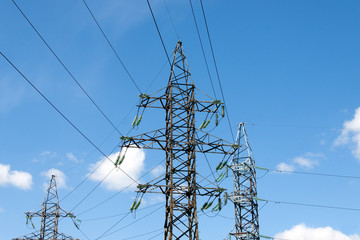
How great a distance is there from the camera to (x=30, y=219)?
48906 millimetres

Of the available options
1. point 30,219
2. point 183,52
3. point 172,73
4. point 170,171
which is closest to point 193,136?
point 170,171

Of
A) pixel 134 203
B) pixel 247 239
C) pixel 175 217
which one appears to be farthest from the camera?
pixel 247 239

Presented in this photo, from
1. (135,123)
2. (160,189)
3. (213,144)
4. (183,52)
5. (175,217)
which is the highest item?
(183,52)

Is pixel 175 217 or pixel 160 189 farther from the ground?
pixel 160 189

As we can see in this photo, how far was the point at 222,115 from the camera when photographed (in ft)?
77.0

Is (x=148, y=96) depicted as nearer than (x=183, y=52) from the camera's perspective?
Yes

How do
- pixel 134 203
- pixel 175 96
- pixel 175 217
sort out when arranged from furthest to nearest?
pixel 175 96, pixel 134 203, pixel 175 217

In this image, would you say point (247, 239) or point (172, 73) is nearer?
point (172, 73)

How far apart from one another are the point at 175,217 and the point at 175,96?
6776 millimetres

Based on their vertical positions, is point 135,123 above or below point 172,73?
below

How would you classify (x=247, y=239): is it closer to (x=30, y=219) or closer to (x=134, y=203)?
(x=134, y=203)

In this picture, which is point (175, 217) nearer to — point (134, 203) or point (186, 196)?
point (186, 196)

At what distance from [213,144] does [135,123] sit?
4667 millimetres

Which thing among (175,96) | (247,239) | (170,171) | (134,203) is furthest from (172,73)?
(247,239)
